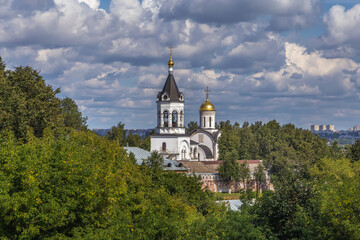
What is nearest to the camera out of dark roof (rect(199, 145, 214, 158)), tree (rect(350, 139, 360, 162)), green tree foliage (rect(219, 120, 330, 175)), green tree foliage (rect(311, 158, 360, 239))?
green tree foliage (rect(311, 158, 360, 239))

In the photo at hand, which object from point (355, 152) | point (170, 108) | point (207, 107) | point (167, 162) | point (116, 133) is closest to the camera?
point (167, 162)

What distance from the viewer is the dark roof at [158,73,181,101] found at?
69.2 meters

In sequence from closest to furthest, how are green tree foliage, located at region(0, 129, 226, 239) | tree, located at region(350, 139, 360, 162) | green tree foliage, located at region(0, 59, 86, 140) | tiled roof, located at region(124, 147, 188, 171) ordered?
green tree foliage, located at region(0, 129, 226, 239) → green tree foliage, located at region(0, 59, 86, 140) → tiled roof, located at region(124, 147, 188, 171) → tree, located at region(350, 139, 360, 162)

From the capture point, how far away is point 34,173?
76.9ft

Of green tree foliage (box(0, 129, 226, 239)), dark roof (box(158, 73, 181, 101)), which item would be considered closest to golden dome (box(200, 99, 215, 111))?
dark roof (box(158, 73, 181, 101))

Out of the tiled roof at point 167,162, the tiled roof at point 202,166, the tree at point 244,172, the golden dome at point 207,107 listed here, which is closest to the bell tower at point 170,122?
the tiled roof at point 202,166

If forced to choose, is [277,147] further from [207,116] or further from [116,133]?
[116,133]

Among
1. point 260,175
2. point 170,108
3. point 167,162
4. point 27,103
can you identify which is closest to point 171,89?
point 170,108

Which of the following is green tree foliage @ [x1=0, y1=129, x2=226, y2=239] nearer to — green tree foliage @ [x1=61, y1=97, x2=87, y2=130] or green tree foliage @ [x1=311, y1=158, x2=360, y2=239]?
green tree foliage @ [x1=311, y1=158, x2=360, y2=239]

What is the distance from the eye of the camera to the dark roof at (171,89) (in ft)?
227

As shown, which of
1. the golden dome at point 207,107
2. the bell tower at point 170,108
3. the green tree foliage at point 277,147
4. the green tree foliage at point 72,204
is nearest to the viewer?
the green tree foliage at point 72,204

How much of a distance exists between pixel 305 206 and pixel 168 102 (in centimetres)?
4710

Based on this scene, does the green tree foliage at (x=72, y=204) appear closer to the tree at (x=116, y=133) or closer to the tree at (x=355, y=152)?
the tree at (x=355, y=152)

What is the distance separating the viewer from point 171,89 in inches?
2744
